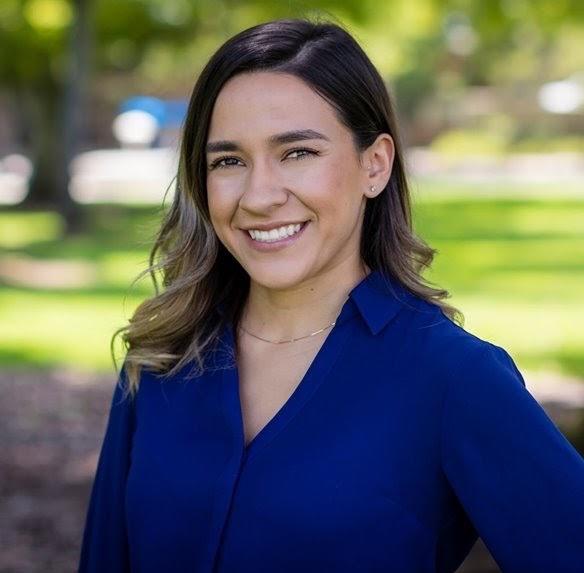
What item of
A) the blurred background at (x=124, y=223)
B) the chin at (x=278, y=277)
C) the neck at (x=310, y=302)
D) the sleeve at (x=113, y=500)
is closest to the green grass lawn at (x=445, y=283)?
the blurred background at (x=124, y=223)

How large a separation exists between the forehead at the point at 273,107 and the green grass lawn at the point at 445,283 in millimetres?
590

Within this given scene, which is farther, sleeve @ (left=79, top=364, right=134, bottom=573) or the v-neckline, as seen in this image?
sleeve @ (left=79, top=364, right=134, bottom=573)

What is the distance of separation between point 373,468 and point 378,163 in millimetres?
681

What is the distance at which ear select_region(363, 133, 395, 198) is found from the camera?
8.80ft

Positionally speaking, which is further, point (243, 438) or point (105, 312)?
point (105, 312)

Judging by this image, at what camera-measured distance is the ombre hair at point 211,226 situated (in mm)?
2588

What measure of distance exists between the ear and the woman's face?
36 millimetres

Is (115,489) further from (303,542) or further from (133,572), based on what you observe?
(303,542)

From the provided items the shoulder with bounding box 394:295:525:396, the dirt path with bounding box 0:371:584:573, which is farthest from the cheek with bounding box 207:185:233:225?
the dirt path with bounding box 0:371:584:573

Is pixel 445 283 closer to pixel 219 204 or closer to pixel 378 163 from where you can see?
pixel 378 163

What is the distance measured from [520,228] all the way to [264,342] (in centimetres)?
2131

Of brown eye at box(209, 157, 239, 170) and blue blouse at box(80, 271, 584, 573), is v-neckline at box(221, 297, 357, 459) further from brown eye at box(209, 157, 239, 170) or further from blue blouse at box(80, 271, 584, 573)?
brown eye at box(209, 157, 239, 170)

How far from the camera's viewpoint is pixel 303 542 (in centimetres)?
234

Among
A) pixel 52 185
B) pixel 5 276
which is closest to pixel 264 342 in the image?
pixel 5 276
